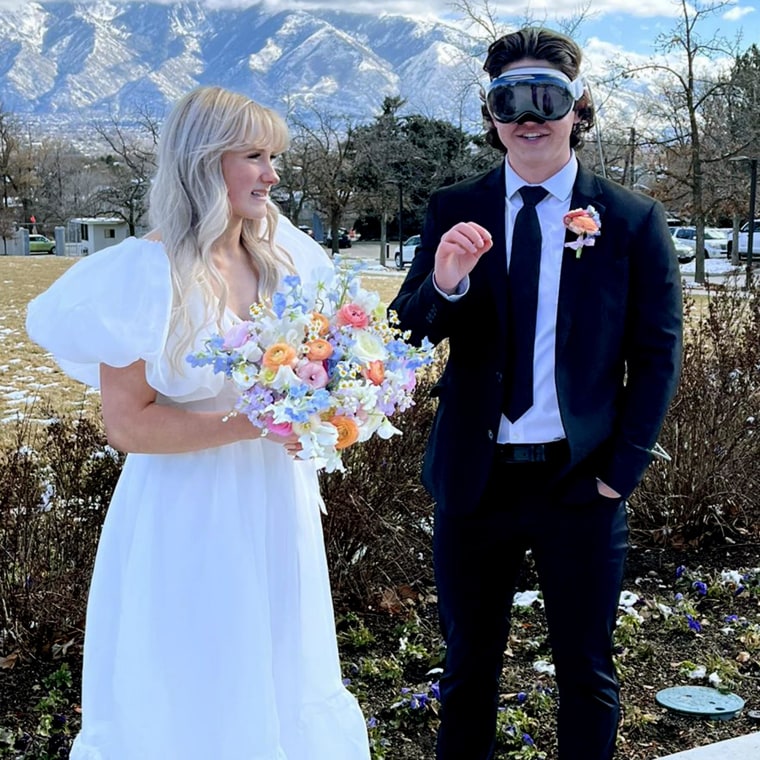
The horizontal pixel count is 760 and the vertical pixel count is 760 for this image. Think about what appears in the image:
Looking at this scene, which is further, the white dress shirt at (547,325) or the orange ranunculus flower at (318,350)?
the white dress shirt at (547,325)

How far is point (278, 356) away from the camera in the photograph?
209cm

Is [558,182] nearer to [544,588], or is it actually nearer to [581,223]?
[581,223]

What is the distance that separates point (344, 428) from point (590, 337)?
73 centimetres

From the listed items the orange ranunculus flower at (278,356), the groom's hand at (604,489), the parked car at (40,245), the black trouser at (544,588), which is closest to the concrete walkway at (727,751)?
the black trouser at (544,588)

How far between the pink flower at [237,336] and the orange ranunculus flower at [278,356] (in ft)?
0.20

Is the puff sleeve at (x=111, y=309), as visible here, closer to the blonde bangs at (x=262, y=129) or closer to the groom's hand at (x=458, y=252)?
the blonde bangs at (x=262, y=129)

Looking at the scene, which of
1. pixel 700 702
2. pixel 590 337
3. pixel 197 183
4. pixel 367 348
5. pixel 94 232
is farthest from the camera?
pixel 94 232

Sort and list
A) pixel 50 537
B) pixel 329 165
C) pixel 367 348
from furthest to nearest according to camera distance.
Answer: pixel 329 165
pixel 50 537
pixel 367 348

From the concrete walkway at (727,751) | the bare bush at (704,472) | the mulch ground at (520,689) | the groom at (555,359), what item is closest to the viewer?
the groom at (555,359)

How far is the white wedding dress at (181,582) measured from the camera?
233cm

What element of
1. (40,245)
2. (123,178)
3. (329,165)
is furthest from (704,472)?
(123,178)

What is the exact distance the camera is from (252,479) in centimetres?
245

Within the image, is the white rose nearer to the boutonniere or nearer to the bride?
the bride

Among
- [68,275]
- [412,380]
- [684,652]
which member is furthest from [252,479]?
[684,652]
